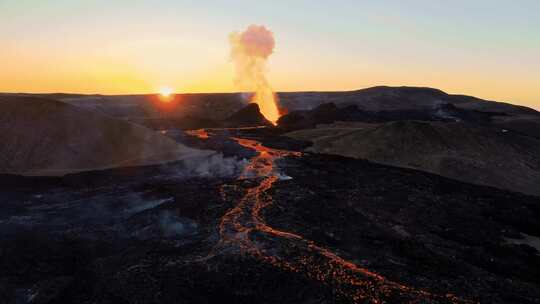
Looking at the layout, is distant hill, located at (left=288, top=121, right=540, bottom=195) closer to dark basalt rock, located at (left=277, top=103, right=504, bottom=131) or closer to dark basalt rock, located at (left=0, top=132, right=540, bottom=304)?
dark basalt rock, located at (left=0, top=132, right=540, bottom=304)

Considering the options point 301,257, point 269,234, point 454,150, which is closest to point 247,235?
point 269,234

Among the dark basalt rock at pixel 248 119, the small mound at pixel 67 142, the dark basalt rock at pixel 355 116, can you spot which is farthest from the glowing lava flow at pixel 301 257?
the dark basalt rock at pixel 248 119

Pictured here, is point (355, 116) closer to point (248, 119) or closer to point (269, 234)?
point (248, 119)

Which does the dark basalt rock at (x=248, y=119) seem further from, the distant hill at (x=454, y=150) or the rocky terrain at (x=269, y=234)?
the rocky terrain at (x=269, y=234)


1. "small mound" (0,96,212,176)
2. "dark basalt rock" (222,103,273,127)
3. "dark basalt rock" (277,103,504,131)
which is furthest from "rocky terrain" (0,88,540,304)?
"dark basalt rock" (222,103,273,127)

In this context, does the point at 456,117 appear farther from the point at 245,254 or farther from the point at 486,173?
the point at 245,254

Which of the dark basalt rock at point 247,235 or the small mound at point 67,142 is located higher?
the small mound at point 67,142
